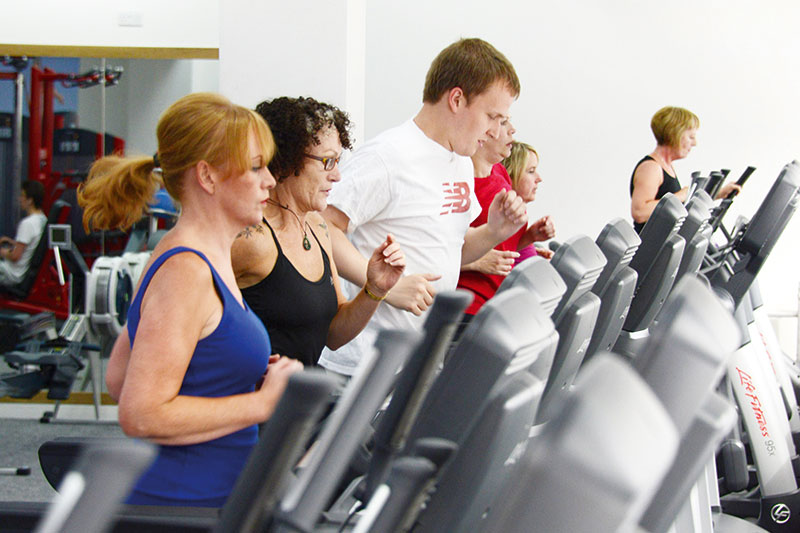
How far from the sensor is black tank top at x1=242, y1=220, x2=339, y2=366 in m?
1.76

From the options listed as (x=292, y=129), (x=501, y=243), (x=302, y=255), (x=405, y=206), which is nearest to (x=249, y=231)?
(x=302, y=255)

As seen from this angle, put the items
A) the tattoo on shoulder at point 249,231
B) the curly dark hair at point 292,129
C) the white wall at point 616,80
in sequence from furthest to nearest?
the white wall at point 616,80 → the curly dark hair at point 292,129 → the tattoo on shoulder at point 249,231

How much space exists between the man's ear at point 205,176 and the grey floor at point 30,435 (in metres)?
3.18

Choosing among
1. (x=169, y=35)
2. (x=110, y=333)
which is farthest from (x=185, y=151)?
(x=169, y=35)

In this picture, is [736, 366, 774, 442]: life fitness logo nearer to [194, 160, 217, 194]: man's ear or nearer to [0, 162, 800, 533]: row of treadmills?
[0, 162, 800, 533]: row of treadmills

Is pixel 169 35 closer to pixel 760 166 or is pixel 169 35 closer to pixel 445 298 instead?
pixel 760 166

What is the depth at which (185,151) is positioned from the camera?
143 centimetres

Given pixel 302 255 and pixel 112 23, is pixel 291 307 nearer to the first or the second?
pixel 302 255

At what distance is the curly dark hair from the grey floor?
2.86m

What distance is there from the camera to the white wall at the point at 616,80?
6.61m

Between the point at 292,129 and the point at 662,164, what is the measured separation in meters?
3.11

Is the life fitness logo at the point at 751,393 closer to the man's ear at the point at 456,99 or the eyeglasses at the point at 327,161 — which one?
the man's ear at the point at 456,99

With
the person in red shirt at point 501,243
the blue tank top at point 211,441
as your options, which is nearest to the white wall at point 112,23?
the person in red shirt at point 501,243

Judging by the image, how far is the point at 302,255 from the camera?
1862 mm
